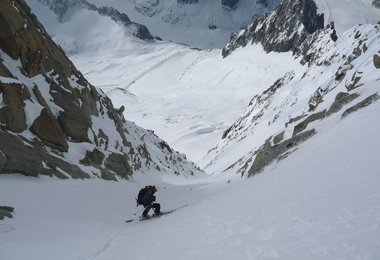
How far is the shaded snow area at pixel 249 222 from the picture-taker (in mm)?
9812

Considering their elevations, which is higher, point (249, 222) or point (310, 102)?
point (310, 102)

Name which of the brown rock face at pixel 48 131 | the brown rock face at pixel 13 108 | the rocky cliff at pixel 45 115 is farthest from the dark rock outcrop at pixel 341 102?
the brown rock face at pixel 13 108

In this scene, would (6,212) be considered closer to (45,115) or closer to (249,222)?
(249,222)

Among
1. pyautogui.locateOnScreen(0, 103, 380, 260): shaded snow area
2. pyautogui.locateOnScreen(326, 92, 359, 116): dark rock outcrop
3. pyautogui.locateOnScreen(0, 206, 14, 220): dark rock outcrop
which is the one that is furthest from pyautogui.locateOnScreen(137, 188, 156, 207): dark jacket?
pyautogui.locateOnScreen(326, 92, 359, 116): dark rock outcrop

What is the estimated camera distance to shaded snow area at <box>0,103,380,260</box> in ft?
32.2

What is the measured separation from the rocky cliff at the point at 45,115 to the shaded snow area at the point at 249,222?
10.8 feet

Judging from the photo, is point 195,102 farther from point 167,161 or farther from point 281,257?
point 281,257

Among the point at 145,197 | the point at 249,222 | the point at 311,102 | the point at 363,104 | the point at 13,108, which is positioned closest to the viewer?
the point at 249,222

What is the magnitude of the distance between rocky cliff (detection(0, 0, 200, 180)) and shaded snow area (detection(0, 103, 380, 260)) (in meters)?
3.30

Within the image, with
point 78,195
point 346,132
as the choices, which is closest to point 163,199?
point 78,195

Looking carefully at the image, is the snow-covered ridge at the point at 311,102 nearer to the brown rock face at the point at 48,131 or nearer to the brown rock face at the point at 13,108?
the brown rock face at the point at 48,131

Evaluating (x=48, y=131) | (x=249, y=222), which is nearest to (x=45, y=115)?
(x=48, y=131)

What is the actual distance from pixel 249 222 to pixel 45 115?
2101cm

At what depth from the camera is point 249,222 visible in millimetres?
12477
